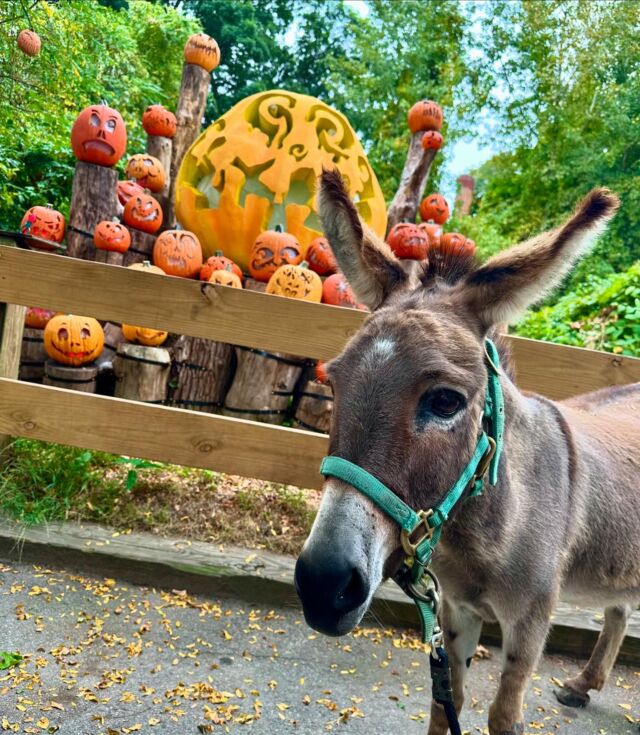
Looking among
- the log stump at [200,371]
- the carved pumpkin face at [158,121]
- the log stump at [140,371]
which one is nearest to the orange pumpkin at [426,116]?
the carved pumpkin face at [158,121]

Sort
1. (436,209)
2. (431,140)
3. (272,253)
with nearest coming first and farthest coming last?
1. (272,253)
2. (436,209)
3. (431,140)

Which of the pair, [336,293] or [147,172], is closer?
[336,293]

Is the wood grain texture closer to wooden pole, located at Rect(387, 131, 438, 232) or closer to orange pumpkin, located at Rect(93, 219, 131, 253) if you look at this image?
orange pumpkin, located at Rect(93, 219, 131, 253)

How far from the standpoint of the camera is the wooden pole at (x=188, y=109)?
659cm

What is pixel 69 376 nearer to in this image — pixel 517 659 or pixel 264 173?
pixel 264 173

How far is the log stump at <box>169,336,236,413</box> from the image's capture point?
472 cm

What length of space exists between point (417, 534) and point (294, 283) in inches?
131

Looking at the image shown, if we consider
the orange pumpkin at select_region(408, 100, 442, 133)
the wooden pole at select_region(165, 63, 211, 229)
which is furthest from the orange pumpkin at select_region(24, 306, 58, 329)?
the orange pumpkin at select_region(408, 100, 442, 133)

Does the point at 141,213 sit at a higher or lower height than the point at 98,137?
lower


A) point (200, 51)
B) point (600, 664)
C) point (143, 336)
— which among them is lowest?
point (600, 664)

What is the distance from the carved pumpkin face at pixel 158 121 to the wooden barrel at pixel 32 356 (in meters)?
2.97

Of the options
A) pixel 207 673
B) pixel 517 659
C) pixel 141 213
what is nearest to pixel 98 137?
pixel 141 213

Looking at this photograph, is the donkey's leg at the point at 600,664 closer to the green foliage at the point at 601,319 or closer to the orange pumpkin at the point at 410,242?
the green foliage at the point at 601,319

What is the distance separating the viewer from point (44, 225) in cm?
517
